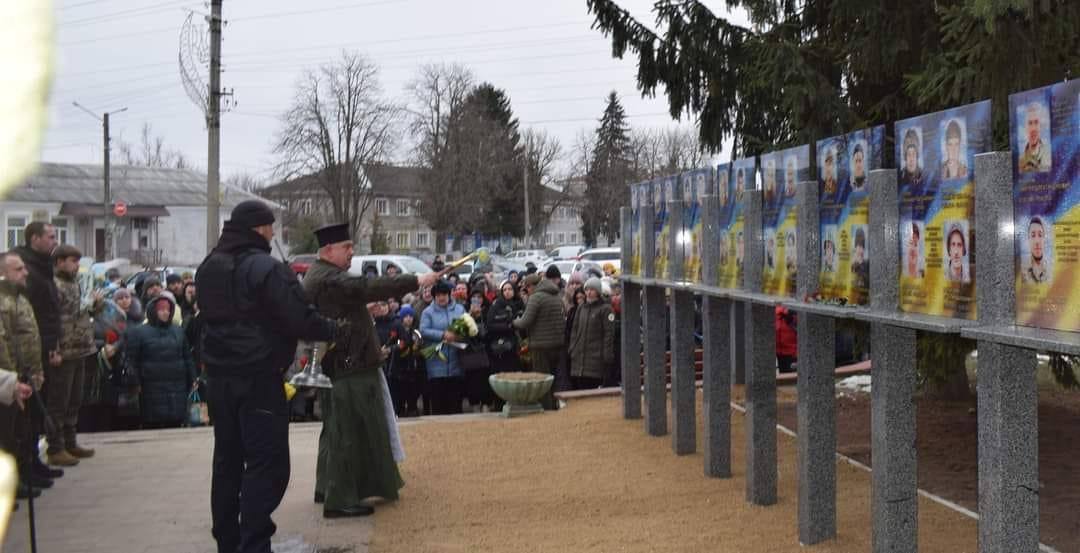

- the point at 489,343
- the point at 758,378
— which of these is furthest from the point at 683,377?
the point at 489,343

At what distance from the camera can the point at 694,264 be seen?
368 inches

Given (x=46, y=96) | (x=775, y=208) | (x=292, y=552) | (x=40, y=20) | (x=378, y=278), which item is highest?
(x=40, y=20)

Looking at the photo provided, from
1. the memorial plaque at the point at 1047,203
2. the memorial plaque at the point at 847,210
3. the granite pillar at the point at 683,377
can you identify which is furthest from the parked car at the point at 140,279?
the memorial plaque at the point at 1047,203

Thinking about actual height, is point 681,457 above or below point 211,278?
below

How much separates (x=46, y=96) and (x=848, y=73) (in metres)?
7.40

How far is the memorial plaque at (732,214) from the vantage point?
812cm

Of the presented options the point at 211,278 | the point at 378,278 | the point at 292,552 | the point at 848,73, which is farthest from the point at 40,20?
the point at 848,73

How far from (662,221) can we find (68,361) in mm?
5677

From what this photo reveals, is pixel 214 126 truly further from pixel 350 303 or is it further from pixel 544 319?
pixel 350 303

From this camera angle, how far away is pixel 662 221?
10.4 m

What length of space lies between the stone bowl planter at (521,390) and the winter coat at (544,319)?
1.43 metres

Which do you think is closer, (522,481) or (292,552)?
(292,552)

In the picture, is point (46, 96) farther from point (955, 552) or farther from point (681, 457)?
point (955, 552)

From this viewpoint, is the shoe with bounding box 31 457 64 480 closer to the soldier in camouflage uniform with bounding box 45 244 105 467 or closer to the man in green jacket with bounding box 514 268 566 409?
the soldier in camouflage uniform with bounding box 45 244 105 467
